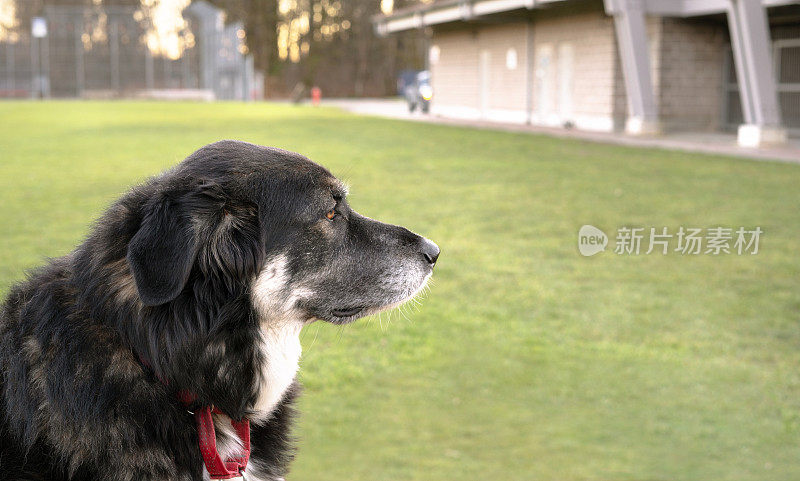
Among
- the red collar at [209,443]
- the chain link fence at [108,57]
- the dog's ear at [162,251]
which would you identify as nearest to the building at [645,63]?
the red collar at [209,443]

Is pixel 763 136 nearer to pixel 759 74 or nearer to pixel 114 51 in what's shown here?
pixel 759 74

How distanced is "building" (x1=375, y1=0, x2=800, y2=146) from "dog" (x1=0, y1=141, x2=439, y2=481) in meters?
19.5

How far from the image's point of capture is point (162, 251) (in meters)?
2.29

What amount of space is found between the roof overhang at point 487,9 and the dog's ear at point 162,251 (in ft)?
65.0

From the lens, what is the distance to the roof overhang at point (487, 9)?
2231 centimetres

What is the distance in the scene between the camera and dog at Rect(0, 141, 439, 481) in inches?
93.5

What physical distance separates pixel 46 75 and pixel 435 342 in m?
62.5

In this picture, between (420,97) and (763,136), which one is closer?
(763,136)

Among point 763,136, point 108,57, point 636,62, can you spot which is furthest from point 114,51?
point 763,136

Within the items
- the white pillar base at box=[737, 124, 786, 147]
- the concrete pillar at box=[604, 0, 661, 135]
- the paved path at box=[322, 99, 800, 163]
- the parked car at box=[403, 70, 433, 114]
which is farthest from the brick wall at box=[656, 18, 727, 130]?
the parked car at box=[403, 70, 433, 114]

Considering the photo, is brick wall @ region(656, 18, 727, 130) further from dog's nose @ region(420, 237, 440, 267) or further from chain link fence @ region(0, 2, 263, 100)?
chain link fence @ region(0, 2, 263, 100)

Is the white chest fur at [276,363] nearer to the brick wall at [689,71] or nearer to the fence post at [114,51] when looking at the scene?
the brick wall at [689,71]

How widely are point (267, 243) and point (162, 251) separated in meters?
0.45

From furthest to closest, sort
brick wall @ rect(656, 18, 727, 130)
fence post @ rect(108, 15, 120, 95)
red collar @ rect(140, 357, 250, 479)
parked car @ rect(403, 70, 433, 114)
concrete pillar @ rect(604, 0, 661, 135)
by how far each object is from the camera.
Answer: fence post @ rect(108, 15, 120, 95), parked car @ rect(403, 70, 433, 114), brick wall @ rect(656, 18, 727, 130), concrete pillar @ rect(604, 0, 661, 135), red collar @ rect(140, 357, 250, 479)
